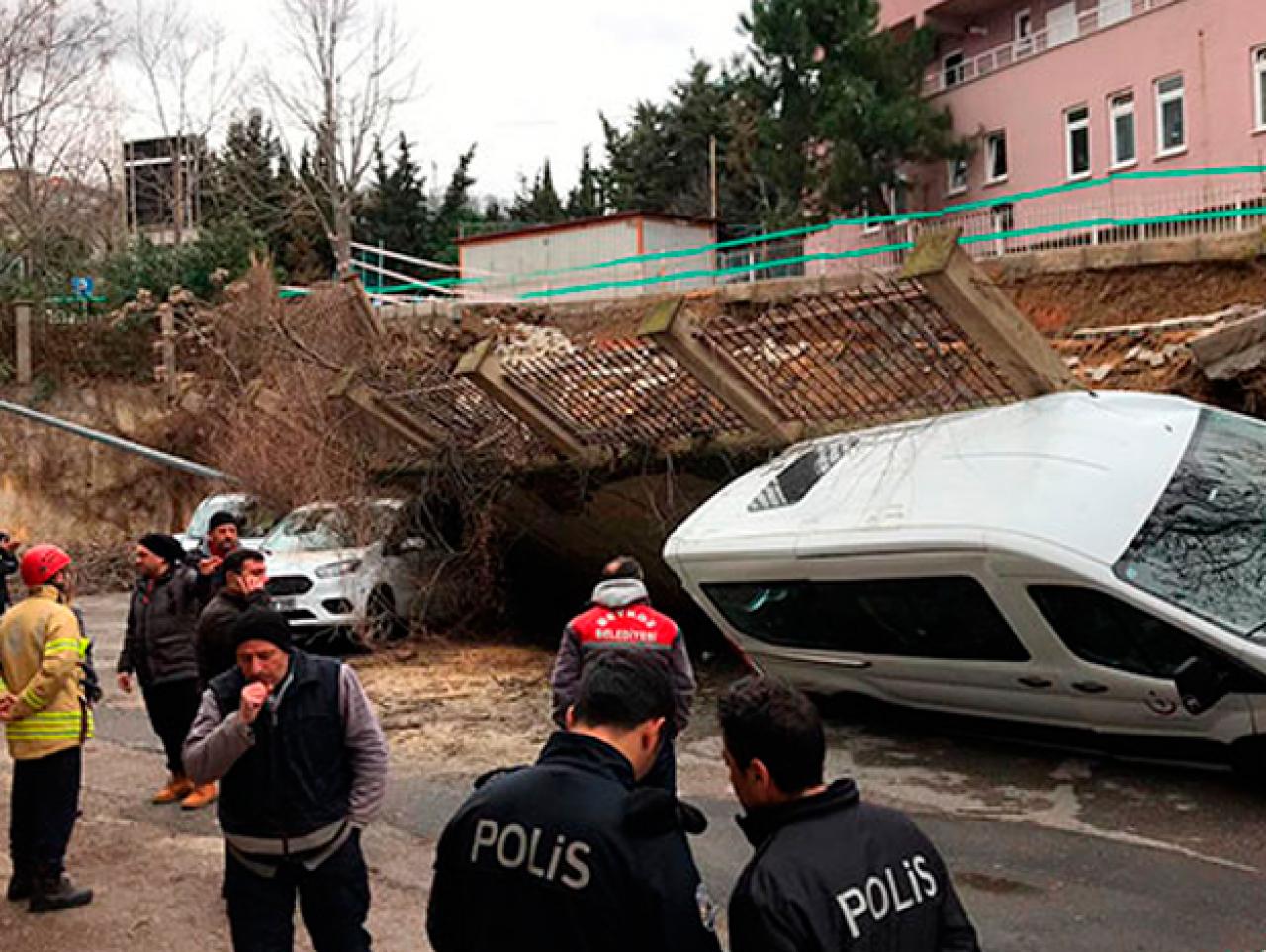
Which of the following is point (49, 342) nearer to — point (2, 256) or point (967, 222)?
point (2, 256)

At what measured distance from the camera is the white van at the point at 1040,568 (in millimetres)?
6691

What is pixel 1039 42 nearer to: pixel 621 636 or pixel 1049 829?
pixel 1049 829

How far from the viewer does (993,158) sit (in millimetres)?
29406

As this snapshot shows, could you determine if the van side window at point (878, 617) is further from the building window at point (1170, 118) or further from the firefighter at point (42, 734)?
the building window at point (1170, 118)

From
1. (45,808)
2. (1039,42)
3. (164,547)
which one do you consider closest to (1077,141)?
(1039,42)

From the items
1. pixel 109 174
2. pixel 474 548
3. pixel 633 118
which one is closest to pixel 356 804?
pixel 474 548

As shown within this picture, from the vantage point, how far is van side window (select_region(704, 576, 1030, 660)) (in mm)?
7457

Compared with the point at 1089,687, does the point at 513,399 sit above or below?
above

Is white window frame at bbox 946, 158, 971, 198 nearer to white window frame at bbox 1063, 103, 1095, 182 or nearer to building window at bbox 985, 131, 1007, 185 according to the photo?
building window at bbox 985, 131, 1007, 185

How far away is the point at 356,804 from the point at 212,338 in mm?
21318

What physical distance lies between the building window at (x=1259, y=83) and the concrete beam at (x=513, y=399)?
1737 cm

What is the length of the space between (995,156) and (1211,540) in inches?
962

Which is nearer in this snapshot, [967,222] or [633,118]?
[967,222]

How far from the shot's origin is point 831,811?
2.36 meters
